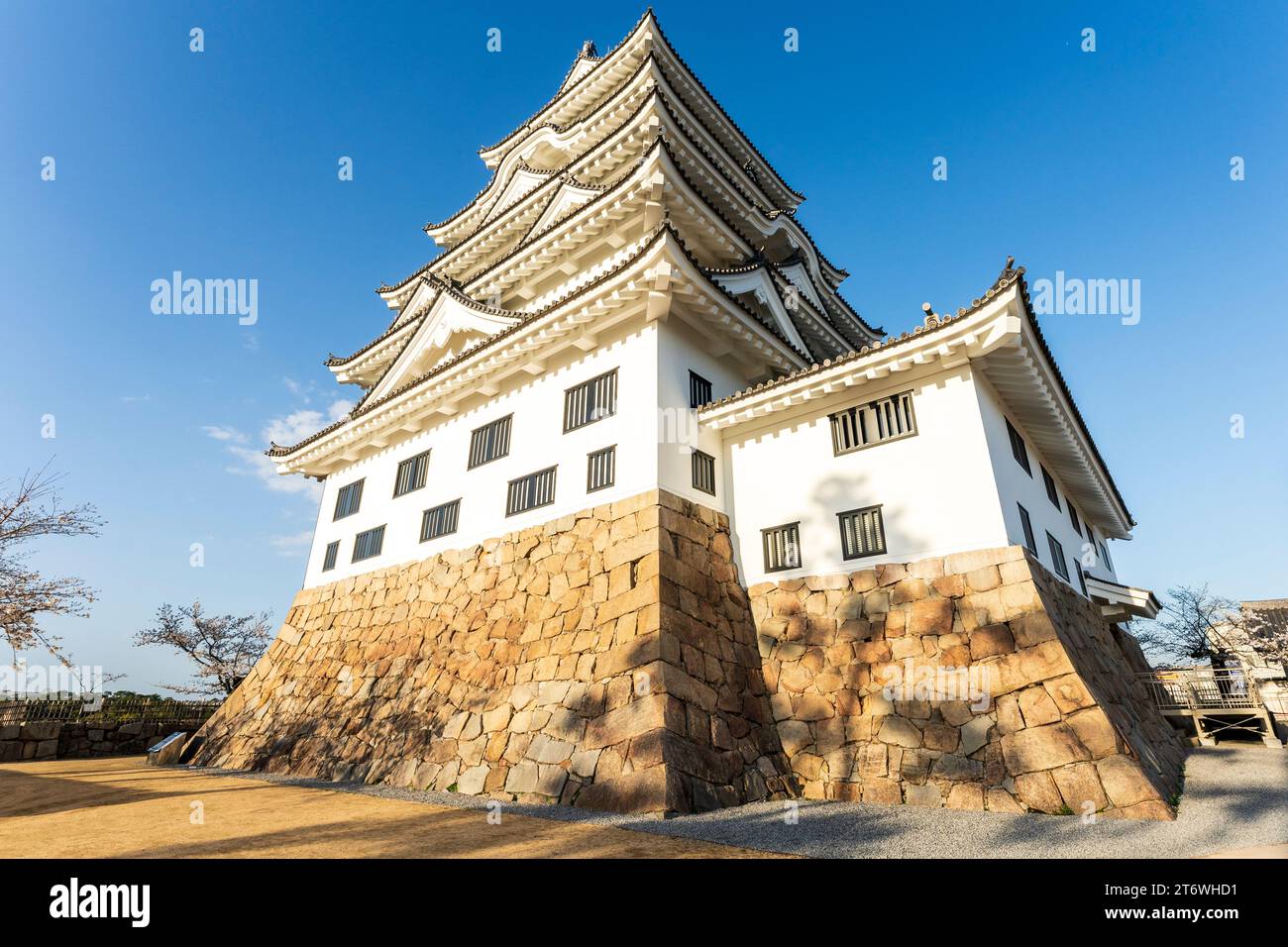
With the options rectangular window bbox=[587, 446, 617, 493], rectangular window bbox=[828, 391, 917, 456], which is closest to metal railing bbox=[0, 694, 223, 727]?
rectangular window bbox=[587, 446, 617, 493]

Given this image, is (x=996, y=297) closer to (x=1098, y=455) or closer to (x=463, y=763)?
(x=1098, y=455)

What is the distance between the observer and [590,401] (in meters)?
11.4

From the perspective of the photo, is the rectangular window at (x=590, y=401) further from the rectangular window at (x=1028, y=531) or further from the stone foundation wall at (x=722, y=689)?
the rectangular window at (x=1028, y=531)

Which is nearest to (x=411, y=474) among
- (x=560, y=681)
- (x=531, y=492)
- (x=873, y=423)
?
(x=531, y=492)

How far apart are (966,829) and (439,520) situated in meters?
11.3

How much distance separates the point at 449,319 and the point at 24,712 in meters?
15.3

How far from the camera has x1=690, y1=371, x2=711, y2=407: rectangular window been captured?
37.2 ft

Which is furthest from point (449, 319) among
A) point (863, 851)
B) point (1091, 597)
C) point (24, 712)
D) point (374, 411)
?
point (1091, 597)

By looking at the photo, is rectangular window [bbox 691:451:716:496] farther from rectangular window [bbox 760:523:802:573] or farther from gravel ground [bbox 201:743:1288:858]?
gravel ground [bbox 201:743:1288:858]

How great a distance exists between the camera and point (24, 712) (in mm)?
15273

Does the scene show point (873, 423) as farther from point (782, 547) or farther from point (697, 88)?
point (697, 88)

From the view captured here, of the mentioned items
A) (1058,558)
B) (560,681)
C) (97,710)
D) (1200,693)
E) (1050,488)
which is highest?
(1050,488)

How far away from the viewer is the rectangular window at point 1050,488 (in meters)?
11.9

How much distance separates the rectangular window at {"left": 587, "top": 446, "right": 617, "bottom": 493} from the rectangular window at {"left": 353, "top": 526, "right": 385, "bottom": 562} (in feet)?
22.6
